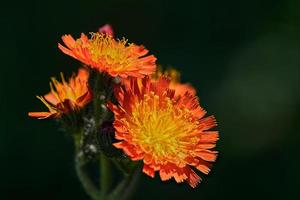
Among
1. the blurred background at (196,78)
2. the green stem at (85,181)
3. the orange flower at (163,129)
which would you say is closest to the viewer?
the orange flower at (163,129)

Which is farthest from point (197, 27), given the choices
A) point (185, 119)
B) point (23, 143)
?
point (185, 119)

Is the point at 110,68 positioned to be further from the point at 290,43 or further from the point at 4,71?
the point at 290,43

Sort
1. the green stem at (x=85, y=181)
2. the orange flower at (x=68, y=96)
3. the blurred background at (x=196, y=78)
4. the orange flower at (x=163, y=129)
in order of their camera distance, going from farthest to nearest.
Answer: the blurred background at (x=196, y=78) → the green stem at (x=85, y=181) → the orange flower at (x=68, y=96) → the orange flower at (x=163, y=129)

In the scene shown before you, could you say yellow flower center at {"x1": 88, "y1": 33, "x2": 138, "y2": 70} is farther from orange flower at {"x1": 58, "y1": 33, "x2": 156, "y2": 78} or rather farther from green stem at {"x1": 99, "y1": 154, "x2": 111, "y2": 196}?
green stem at {"x1": 99, "y1": 154, "x2": 111, "y2": 196}

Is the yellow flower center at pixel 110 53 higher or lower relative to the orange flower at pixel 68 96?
higher

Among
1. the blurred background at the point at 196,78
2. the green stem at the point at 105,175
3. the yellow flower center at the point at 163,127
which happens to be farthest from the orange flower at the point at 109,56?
the blurred background at the point at 196,78

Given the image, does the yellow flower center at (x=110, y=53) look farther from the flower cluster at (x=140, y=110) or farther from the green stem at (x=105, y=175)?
the green stem at (x=105, y=175)
